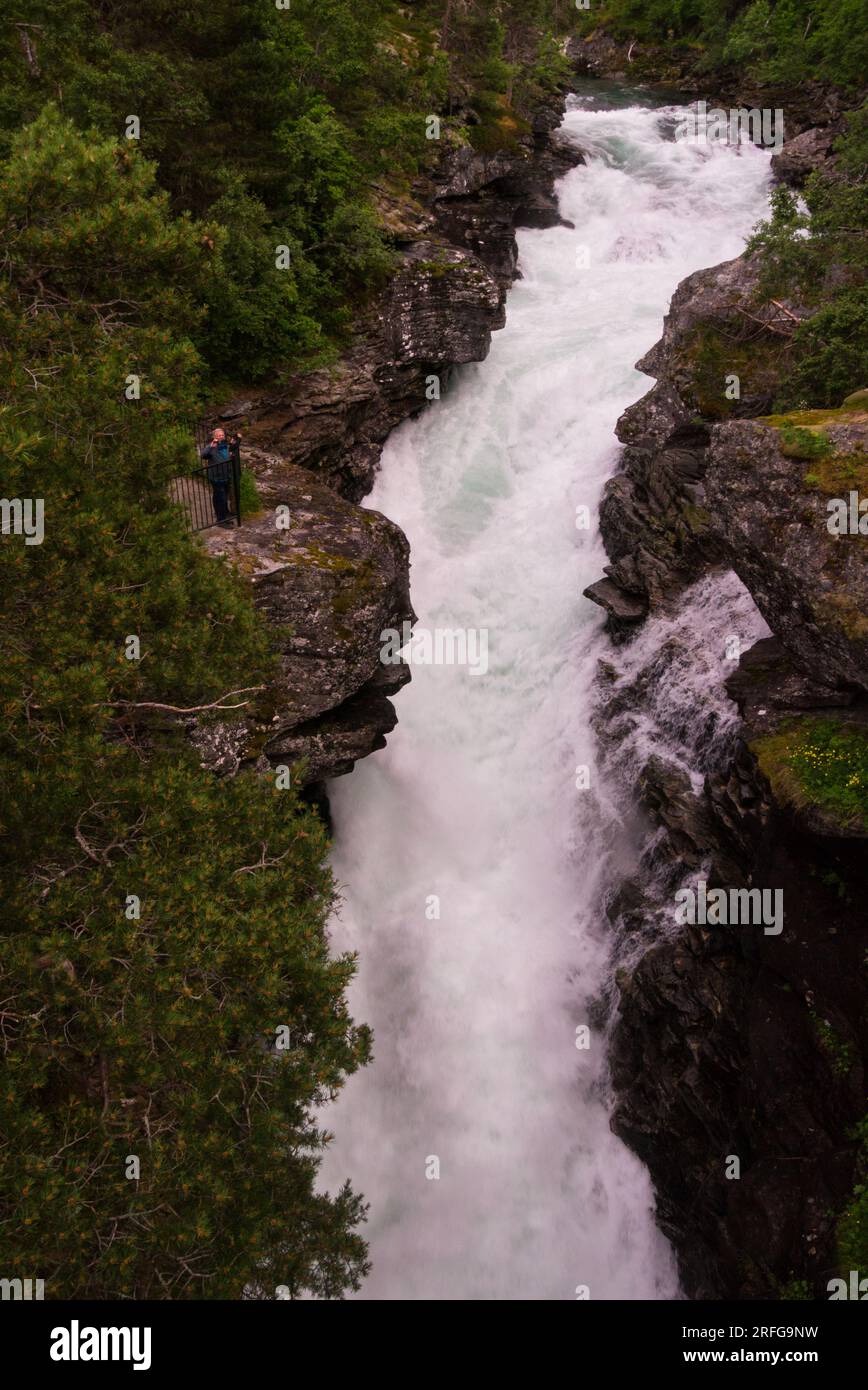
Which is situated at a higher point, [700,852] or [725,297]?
[725,297]

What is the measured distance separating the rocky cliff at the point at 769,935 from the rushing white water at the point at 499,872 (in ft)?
3.75

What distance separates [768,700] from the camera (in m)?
12.2

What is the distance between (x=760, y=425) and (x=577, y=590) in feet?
25.0

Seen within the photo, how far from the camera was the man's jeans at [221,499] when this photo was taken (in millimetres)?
14734

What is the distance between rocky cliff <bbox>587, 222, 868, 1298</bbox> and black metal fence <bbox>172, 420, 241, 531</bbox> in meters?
8.43

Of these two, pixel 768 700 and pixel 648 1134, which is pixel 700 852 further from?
pixel 648 1134

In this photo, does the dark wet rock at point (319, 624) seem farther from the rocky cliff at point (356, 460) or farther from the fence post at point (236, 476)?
the fence post at point (236, 476)

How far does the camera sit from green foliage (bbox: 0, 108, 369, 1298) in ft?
22.6

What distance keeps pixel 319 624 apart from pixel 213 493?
3.50m

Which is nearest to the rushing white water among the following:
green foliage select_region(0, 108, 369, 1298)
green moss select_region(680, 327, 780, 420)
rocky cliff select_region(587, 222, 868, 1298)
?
rocky cliff select_region(587, 222, 868, 1298)

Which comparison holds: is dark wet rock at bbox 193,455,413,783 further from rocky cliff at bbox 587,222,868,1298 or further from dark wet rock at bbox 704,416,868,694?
dark wet rock at bbox 704,416,868,694

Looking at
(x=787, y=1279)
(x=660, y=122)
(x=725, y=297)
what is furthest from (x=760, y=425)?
(x=660, y=122)

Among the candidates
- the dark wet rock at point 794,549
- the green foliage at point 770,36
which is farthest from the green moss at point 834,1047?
the green foliage at point 770,36

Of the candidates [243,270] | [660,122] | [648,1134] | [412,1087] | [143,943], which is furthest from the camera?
[660,122]
